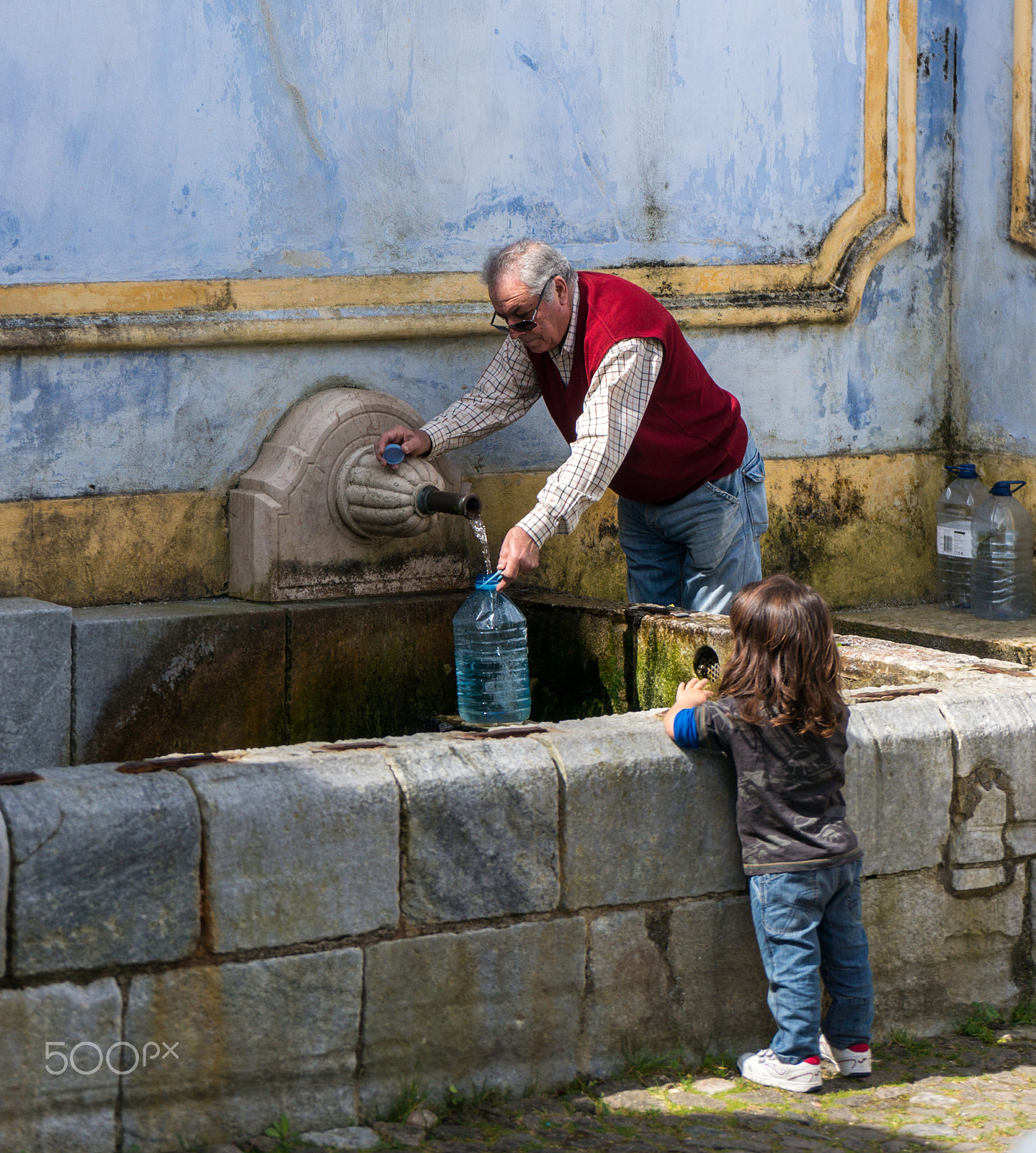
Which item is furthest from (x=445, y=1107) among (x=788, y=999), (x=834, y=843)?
(x=834, y=843)

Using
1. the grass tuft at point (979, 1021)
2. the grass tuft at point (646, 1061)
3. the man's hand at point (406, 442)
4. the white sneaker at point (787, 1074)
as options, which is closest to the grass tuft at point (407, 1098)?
the grass tuft at point (646, 1061)

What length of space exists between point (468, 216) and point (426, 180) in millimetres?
197

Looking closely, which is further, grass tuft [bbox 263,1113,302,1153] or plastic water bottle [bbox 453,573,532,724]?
plastic water bottle [bbox 453,573,532,724]

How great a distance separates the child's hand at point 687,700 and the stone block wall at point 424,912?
37 millimetres

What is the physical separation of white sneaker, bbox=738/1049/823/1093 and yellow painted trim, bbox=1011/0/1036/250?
405 centimetres

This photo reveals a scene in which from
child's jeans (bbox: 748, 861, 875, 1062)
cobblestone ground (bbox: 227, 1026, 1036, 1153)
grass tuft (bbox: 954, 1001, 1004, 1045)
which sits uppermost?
child's jeans (bbox: 748, 861, 875, 1062)

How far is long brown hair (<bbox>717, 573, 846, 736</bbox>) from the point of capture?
10.8 ft

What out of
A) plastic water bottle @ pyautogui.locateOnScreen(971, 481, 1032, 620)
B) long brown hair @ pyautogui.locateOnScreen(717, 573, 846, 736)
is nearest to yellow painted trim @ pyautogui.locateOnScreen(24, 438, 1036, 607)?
plastic water bottle @ pyautogui.locateOnScreen(971, 481, 1032, 620)

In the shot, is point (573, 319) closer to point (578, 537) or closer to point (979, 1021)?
point (578, 537)

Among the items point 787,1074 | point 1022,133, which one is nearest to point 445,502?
point 787,1074

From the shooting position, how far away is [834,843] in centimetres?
332

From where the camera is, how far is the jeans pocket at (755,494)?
4969mm

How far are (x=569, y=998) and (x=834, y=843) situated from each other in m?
0.64

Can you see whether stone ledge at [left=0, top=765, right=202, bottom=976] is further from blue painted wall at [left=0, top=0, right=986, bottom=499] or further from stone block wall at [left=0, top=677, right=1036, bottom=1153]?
blue painted wall at [left=0, top=0, right=986, bottom=499]
